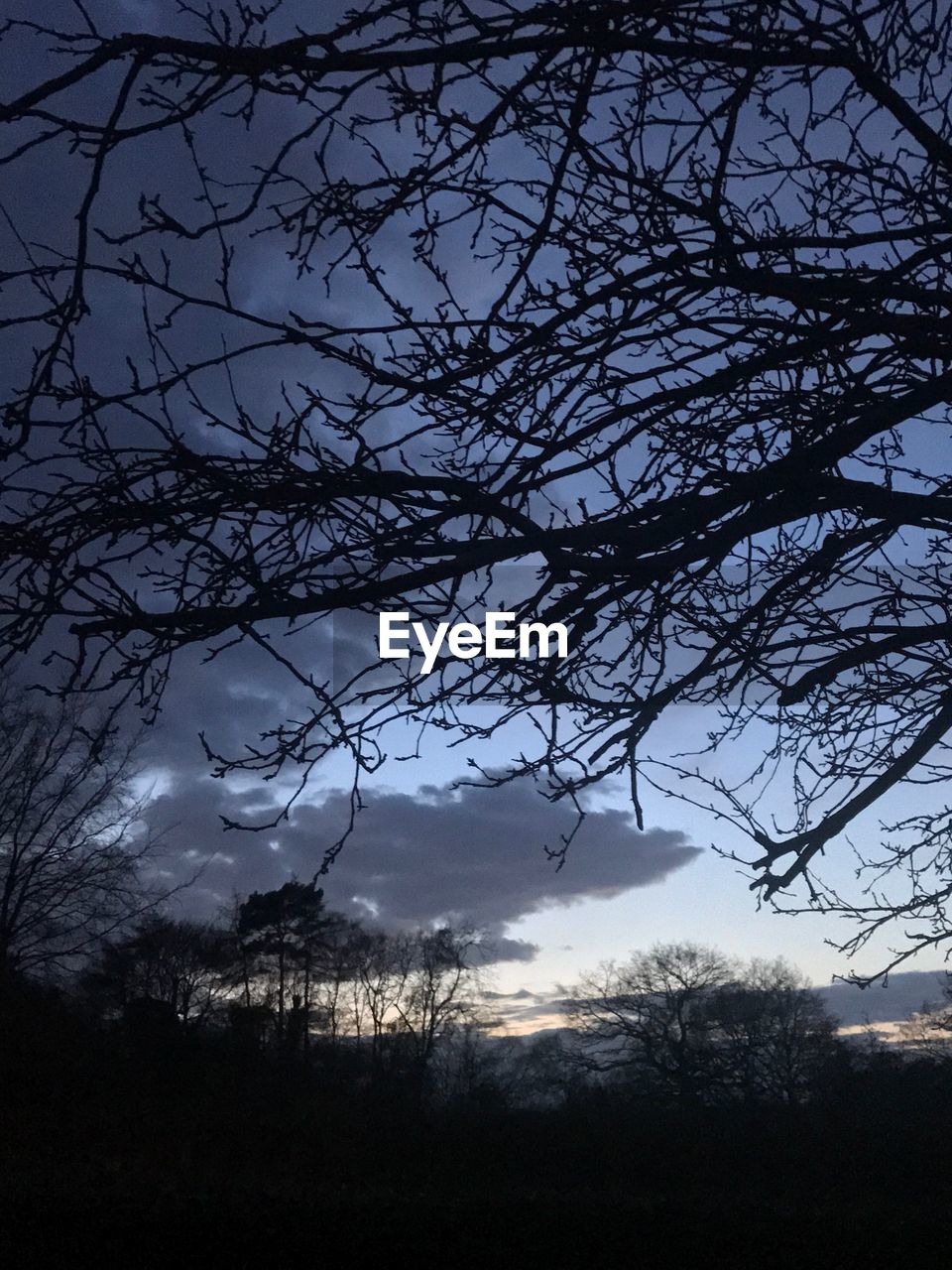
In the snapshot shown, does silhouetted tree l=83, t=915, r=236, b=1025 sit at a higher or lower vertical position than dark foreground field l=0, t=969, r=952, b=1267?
higher

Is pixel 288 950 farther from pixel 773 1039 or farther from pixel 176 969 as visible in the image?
pixel 773 1039

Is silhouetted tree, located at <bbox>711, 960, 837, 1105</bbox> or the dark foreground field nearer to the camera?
the dark foreground field

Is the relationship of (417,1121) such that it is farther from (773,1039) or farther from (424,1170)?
(773,1039)

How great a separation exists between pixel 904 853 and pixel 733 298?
278cm

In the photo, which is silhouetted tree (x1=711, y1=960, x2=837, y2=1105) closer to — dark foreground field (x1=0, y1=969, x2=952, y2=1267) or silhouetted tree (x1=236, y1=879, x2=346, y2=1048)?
dark foreground field (x1=0, y1=969, x2=952, y2=1267)

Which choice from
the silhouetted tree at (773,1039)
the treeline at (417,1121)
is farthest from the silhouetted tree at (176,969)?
the silhouetted tree at (773,1039)

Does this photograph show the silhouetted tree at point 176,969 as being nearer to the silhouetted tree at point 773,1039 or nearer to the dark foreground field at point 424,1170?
the dark foreground field at point 424,1170

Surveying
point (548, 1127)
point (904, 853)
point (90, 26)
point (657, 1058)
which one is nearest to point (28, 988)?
point (548, 1127)

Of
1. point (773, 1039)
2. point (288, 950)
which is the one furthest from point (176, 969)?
point (773, 1039)

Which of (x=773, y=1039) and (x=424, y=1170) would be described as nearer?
(x=424, y=1170)

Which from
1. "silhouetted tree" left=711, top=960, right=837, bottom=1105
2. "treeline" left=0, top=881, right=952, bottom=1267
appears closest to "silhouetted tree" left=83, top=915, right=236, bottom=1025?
"treeline" left=0, top=881, right=952, bottom=1267

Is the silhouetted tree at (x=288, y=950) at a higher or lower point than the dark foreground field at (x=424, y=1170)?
higher

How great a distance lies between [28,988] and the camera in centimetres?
2403

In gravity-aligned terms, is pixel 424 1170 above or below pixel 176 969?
below
